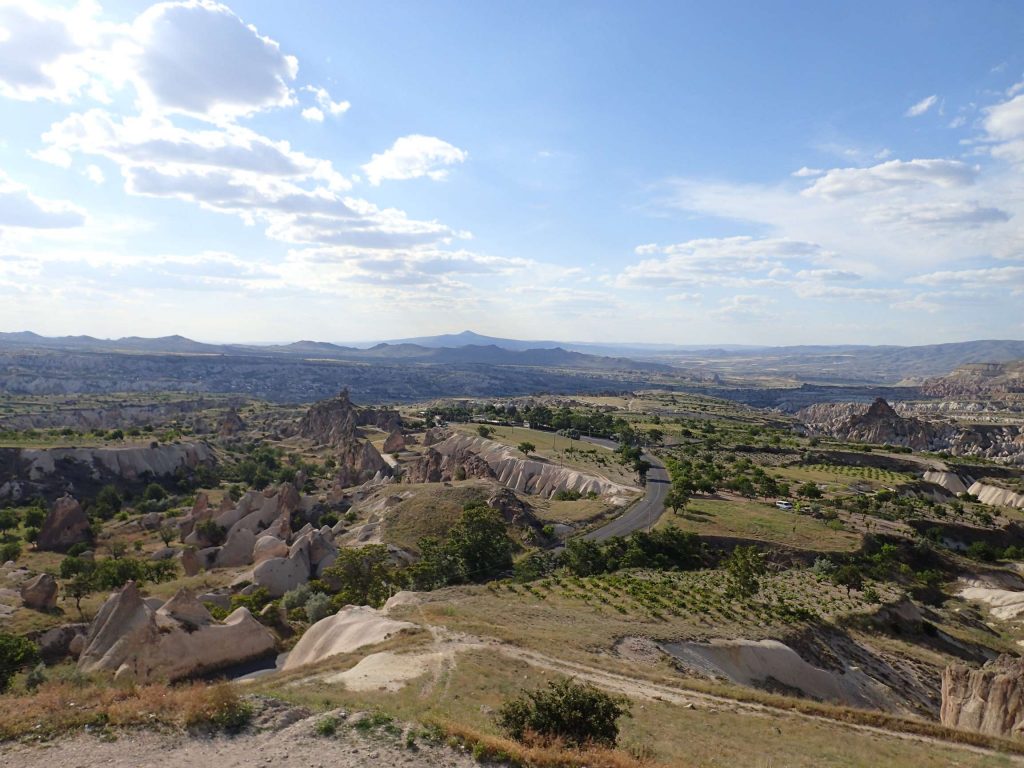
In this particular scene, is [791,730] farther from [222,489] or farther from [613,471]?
[222,489]

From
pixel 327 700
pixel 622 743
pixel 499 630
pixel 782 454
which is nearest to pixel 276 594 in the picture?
pixel 499 630

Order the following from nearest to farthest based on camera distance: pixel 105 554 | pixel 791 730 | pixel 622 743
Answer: pixel 622 743, pixel 791 730, pixel 105 554

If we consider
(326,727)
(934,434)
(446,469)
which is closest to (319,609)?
(326,727)

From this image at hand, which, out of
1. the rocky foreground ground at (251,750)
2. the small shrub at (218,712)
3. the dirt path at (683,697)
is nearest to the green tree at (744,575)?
the dirt path at (683,697)

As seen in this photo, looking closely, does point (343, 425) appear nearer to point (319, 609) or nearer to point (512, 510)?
point (512, 510)

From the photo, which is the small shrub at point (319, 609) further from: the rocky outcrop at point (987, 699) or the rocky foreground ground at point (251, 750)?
the rocky outcrop at point (987, 699)

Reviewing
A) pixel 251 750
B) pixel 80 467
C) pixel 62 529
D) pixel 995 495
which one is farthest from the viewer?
pixel 995 495
